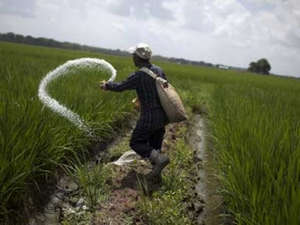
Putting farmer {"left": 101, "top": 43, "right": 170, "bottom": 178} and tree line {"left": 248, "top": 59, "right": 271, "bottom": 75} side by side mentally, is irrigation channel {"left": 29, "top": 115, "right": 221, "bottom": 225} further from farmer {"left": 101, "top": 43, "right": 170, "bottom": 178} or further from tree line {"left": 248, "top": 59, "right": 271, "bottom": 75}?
tree line {"left": 248, "top": 59, "right": 271, "bottom": 75}

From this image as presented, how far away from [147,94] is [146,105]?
0.11 meters

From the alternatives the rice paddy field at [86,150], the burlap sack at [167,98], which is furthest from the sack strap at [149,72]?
the rice paddy field at [86,150]

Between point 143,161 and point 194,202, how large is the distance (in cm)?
87

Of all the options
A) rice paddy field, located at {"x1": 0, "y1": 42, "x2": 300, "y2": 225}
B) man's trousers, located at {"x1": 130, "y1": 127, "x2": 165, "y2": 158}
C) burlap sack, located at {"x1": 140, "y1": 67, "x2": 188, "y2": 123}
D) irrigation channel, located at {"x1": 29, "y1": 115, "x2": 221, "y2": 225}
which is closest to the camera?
rice paddy field, located at {"x1": 0, "y1": 42, "x2": 300, "y2": 225}

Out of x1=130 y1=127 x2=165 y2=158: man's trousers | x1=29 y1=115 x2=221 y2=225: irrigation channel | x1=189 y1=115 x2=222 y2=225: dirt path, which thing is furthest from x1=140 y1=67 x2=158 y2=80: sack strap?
x1=189 y1=115 x2=222 y2=225: dirt path

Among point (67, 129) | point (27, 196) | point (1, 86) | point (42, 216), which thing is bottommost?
point (42, 216)

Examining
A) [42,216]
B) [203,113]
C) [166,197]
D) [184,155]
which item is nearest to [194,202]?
[166,197]

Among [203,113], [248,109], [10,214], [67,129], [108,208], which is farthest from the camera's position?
[203,113]

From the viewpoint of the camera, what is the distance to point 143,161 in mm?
3191

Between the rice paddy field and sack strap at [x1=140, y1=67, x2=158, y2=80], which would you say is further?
sack strap at [x1=140, y1=67, x2=158, y2=80]

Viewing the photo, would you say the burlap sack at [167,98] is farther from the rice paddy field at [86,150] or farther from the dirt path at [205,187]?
the dirt path at [205,187]

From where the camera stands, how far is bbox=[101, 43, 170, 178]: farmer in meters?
2.56

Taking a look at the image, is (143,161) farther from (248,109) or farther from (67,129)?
(248,109)

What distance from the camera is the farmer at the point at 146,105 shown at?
2.56m
